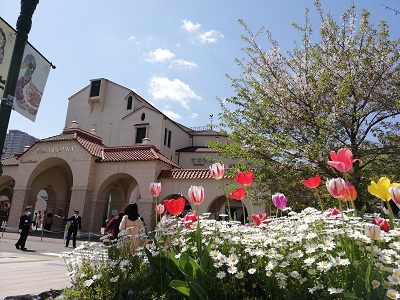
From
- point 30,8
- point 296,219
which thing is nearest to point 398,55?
point 296,219

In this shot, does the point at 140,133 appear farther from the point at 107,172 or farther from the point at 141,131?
the point at 107,172

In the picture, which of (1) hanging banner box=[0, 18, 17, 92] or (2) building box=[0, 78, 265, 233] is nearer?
(1) hanging banner box=[0, 18, 17, 92]

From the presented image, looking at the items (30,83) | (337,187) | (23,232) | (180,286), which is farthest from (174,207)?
(23,232)

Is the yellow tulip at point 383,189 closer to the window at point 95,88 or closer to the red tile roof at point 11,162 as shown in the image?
the red tile roof at point 11,162

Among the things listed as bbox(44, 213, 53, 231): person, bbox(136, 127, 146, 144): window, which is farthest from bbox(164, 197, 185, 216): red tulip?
bbox(136, 127, 146, 144): window

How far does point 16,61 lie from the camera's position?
390 centimetres

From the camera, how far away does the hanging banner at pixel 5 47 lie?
12.6 feet

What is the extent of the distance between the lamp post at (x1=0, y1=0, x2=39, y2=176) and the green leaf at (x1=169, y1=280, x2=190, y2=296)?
2.37m

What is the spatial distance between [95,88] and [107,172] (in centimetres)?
1925

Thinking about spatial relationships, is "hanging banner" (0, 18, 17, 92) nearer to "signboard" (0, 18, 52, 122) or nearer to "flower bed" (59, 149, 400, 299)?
"signboard" (0, 18, 52, 122)

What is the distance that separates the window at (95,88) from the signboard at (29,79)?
3522 centimetres

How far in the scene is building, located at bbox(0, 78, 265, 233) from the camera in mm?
21125

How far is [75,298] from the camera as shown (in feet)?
12.0

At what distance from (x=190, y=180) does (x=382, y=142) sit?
1286cm
